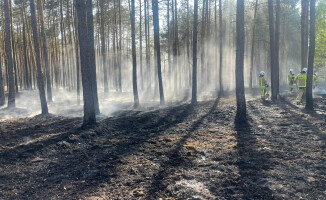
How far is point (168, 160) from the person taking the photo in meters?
6.29

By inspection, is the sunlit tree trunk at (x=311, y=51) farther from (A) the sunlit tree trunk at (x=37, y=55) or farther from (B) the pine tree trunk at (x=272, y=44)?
(A) the sunlit tree trunk at (x=37, y=55)

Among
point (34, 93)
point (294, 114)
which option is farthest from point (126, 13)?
point (294, 114)

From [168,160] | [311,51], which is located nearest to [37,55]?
[168,160]

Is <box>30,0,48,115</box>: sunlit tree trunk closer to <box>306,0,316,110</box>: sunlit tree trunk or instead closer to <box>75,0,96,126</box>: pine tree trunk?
<box>75,0,96,126</box>: pine tree trunk

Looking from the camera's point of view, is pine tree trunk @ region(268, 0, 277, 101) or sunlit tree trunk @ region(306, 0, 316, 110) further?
pine tree trunk @ region(268, 0, 277, 101)

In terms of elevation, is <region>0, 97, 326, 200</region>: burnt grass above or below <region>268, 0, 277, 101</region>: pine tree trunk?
below

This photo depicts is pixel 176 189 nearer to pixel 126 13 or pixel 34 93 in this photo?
pixel 34 93

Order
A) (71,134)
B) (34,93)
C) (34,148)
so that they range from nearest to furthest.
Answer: (34,148) → (71,134) → (34,93)

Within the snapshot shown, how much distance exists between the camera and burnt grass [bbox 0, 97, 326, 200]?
15.0ft

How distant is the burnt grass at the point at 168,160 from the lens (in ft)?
15.0

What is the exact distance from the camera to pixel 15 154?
270 inches

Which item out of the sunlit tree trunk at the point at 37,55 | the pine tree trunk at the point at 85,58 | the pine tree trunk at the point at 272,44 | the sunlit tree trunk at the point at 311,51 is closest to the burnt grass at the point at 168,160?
the pine tree trunk at the point at 85,58

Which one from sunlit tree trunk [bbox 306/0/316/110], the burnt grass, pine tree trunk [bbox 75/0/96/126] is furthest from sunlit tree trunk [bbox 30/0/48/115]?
sunlit tree trunk [bbox 306/0/316/110]

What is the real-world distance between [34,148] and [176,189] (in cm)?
503
